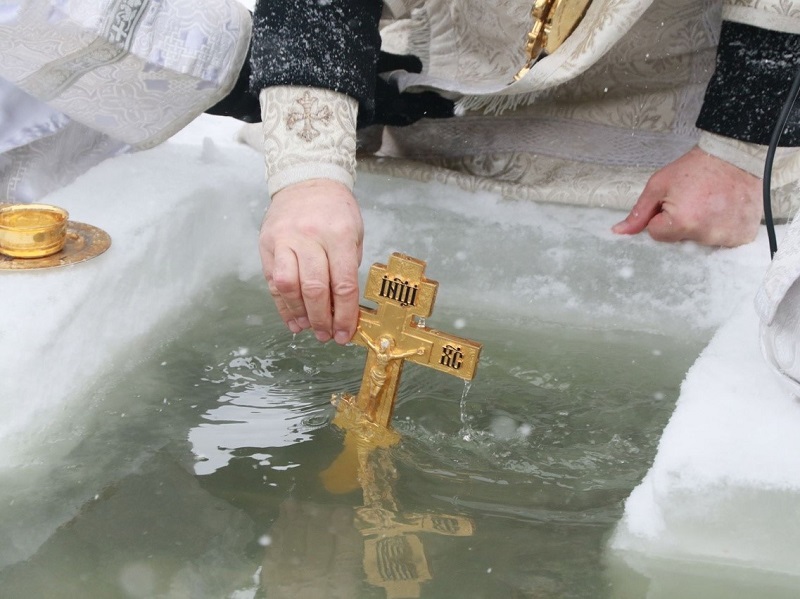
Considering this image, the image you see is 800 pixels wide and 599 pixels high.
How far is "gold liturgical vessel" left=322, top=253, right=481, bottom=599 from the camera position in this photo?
82cm

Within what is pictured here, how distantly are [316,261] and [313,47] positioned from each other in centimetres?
30

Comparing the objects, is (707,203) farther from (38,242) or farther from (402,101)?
(38,242)

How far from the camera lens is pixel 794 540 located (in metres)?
0.78

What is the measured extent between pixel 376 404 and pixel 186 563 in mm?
223

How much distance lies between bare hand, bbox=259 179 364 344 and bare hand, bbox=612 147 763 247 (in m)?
0.46

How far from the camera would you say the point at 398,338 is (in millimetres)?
900

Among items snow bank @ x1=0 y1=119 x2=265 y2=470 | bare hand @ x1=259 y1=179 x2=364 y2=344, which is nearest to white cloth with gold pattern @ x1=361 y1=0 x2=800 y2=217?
snow bank @ x1=0 y1=119 x2=265 y2=470

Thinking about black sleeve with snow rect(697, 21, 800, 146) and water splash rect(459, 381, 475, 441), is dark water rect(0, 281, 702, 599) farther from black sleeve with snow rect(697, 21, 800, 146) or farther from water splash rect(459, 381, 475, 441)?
black sleeve with snow rect(697, 21, 800, 146)

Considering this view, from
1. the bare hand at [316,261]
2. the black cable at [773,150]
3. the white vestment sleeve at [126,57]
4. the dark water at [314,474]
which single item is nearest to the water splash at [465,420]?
the dark water at [314,474]

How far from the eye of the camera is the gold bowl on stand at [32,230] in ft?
3.41

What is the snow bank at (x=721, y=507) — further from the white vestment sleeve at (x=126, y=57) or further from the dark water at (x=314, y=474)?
the white vestment sleeve at (x=126, y=57)

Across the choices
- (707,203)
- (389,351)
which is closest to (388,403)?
(389,351)

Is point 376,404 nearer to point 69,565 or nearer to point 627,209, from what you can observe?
point 69,565

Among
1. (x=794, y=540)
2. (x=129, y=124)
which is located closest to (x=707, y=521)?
(x=794, y=540)
